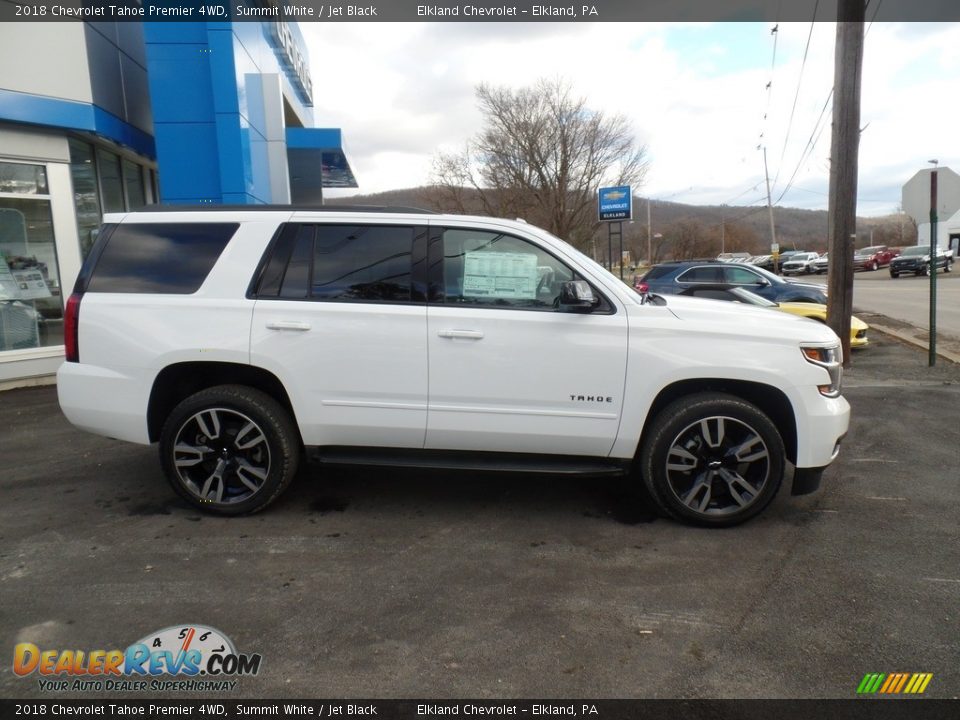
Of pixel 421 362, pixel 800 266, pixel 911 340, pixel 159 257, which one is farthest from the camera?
pixel 800 266

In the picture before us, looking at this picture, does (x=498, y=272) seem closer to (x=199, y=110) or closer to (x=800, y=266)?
(x=199, y=110)

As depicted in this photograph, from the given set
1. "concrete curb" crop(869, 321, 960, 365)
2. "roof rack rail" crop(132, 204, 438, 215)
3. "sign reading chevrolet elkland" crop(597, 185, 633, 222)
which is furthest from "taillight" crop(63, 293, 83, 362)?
"sign reading chevrolet elkland" crop(597, 185, 633, 222)

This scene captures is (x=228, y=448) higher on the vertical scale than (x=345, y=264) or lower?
lower

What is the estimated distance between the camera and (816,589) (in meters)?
3.32

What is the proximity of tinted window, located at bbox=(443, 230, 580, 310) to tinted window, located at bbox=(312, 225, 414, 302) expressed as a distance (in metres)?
0.29

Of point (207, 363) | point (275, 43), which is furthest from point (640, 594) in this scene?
point (275, 43)

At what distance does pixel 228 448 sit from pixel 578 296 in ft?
8.00

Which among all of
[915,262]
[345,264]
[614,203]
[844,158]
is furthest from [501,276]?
[915,262]

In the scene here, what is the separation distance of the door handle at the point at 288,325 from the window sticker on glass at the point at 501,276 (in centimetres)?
102

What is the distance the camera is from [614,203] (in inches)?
1126

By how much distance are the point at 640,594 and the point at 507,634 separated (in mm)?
785

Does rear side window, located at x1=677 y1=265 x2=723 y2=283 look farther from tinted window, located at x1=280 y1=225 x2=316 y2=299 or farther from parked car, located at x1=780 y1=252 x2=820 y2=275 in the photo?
parked car, located at x1=780 y1=252 x2=820 y2=275

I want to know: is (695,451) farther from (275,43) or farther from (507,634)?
(275,43)

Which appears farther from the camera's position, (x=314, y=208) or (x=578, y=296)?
(x=314, y=208)
